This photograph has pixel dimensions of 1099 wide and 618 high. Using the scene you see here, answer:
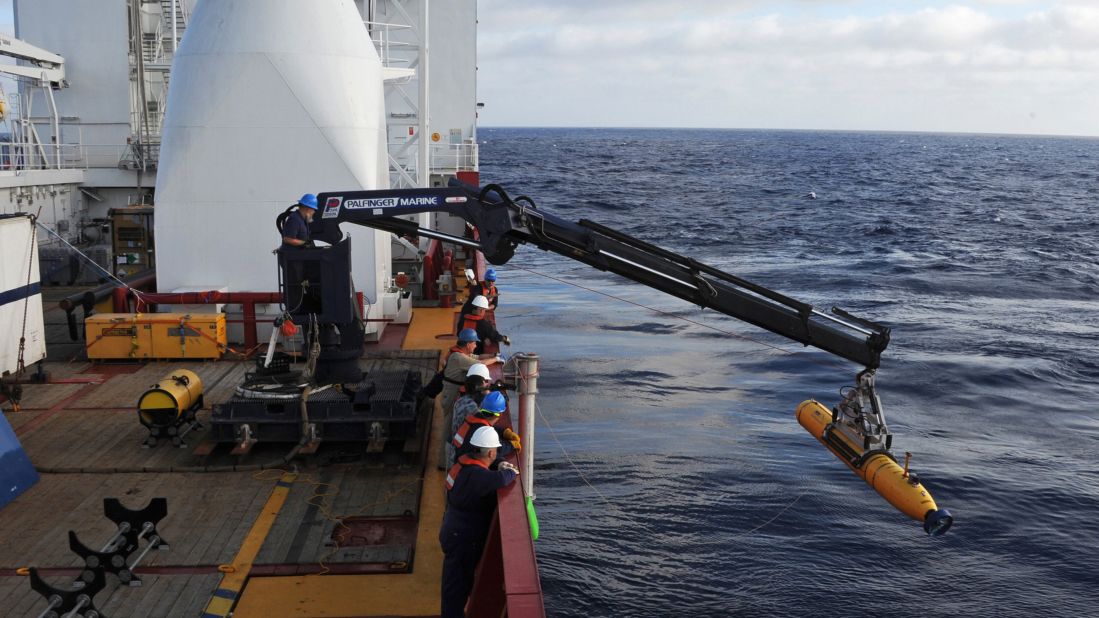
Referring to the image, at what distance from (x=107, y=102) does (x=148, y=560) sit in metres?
21.9

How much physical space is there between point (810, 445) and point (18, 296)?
1234cm

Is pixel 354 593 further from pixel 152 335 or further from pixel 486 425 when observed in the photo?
pixel 152 335

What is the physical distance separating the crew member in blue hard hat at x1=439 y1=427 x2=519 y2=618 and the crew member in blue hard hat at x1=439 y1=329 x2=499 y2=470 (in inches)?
91.9

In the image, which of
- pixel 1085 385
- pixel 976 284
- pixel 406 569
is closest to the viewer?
pixel 406 569

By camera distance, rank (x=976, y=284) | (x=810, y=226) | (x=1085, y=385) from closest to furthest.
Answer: (x=1085, y=385) → (x=976, y=284) → (x=810, y=226)

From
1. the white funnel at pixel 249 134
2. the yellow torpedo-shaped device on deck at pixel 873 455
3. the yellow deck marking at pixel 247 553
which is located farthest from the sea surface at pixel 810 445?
the white funnel at pixel 249 134

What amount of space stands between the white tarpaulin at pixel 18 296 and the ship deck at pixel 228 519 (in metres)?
1.20

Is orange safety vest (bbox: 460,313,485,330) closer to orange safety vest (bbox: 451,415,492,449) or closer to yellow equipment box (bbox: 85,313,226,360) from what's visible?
orange safety vest (bbox: 451,415,492,449)

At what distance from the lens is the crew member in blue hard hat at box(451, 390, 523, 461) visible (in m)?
7.07

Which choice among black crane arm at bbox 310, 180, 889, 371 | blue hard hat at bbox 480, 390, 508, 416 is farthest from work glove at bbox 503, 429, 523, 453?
black crane arm at bbox 310, 180, 889, 371

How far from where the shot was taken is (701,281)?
8.59 m

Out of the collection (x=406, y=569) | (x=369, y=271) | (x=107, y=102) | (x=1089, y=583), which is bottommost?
(x=1089, y=583)

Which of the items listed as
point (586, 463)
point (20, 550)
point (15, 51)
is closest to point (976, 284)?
point (586, 463)

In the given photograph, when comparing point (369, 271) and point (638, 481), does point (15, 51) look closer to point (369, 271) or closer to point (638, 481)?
point (369, 271)
